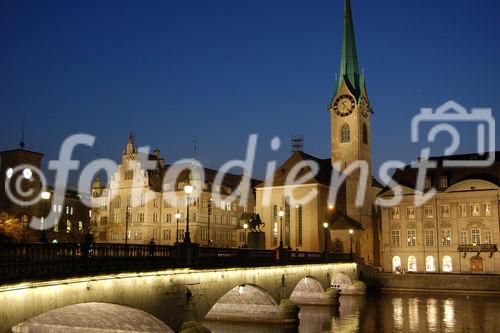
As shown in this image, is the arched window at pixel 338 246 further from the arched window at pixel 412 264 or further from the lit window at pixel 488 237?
the lit window at pixel 488 237

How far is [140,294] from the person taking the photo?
80.0ft

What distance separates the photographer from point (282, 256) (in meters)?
42.1

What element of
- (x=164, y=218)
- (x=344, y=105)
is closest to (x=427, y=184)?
(x=344, y=105)

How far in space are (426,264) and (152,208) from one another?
40.7 metres

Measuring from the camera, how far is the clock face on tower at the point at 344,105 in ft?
279

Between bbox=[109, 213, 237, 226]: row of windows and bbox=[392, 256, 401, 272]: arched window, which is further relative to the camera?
bbox=[109, 213, 237, 226]: row of windows

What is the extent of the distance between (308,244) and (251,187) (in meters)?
32.4

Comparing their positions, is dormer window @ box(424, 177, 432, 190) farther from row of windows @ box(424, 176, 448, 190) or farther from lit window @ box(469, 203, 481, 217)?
lit window @ box(469, 203, 481, 217)

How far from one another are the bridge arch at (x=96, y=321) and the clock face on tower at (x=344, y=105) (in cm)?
6294

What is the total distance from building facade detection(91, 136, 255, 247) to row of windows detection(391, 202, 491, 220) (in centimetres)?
2704

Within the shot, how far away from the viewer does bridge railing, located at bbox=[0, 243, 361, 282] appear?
1788cm

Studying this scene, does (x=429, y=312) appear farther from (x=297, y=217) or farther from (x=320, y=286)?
(x=297, y=217)

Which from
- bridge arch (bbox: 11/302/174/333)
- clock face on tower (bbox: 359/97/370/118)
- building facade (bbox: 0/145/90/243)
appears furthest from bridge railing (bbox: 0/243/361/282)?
clock face on tower (bbox: 359/97/370/118)

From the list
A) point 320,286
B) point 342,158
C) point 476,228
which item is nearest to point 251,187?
point 342,158
